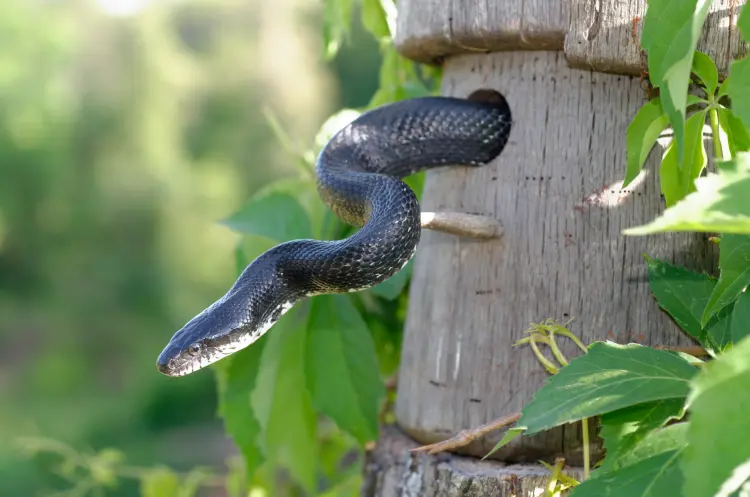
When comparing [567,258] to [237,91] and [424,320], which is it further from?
[237,91]

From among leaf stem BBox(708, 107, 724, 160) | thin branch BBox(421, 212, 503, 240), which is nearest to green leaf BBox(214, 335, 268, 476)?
thin branch BBox(421, 212, 503, 240)

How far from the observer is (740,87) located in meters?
0.80

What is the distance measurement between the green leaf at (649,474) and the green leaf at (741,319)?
→ 158 mm

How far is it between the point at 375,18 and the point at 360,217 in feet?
2.05

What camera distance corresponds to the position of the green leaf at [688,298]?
1.06 meters

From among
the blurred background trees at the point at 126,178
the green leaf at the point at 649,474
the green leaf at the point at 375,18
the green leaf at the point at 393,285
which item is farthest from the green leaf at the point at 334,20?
the blurred background trees at the point at 126,178

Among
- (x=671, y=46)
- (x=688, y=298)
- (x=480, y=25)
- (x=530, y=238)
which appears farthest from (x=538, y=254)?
(x=671, y=46)

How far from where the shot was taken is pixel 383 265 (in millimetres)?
1214

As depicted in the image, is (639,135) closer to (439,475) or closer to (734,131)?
(734,131)

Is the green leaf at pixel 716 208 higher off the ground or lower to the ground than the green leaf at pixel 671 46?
lower

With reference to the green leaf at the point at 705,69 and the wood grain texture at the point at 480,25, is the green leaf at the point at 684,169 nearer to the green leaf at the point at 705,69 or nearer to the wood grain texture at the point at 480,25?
the green leaf at the point at 705,69

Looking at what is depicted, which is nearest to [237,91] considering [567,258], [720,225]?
[567,258]

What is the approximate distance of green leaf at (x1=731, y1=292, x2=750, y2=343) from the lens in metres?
0.92

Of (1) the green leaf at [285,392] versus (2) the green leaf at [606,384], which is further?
(1) the green leaf at [285,392]
